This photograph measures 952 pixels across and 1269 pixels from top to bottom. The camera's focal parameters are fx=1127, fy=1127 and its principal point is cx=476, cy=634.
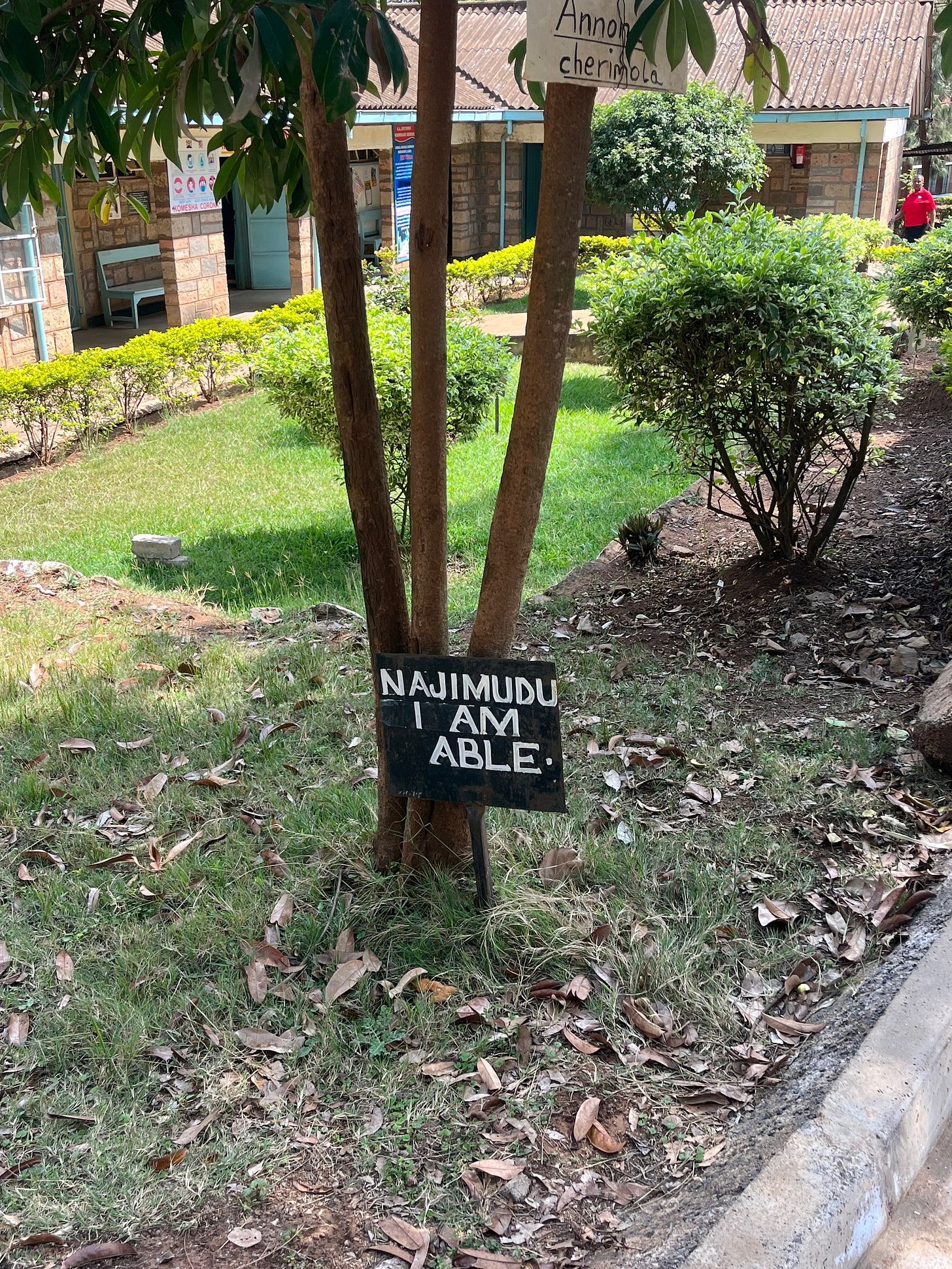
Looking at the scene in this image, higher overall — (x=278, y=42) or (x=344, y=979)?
(x=278, y=42)

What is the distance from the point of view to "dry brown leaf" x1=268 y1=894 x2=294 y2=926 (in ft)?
10.1

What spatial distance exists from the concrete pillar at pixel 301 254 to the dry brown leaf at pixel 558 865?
544 inches

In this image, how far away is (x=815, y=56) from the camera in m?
20.4

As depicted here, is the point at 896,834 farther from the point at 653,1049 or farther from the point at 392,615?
the point at 392,615

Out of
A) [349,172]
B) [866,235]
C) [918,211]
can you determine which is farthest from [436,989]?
[918,211]

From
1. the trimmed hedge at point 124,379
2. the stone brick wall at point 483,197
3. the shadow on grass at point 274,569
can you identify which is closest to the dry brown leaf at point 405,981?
the shadow on grass at point 274,569

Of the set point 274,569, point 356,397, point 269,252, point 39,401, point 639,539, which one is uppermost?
point 356,397

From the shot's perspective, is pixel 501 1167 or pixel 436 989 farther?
pixel 436 989

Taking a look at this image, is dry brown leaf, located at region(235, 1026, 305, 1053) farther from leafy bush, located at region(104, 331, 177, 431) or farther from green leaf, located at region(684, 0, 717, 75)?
leafy bush, located at region(104, 331, 177, 431)

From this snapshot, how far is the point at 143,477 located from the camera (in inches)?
380

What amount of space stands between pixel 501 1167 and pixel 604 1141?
0.23 metres

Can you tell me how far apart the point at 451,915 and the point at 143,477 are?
296 inches

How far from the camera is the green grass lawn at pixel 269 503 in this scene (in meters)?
7.08

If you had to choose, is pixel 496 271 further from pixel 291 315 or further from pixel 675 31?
pixel 675 31
